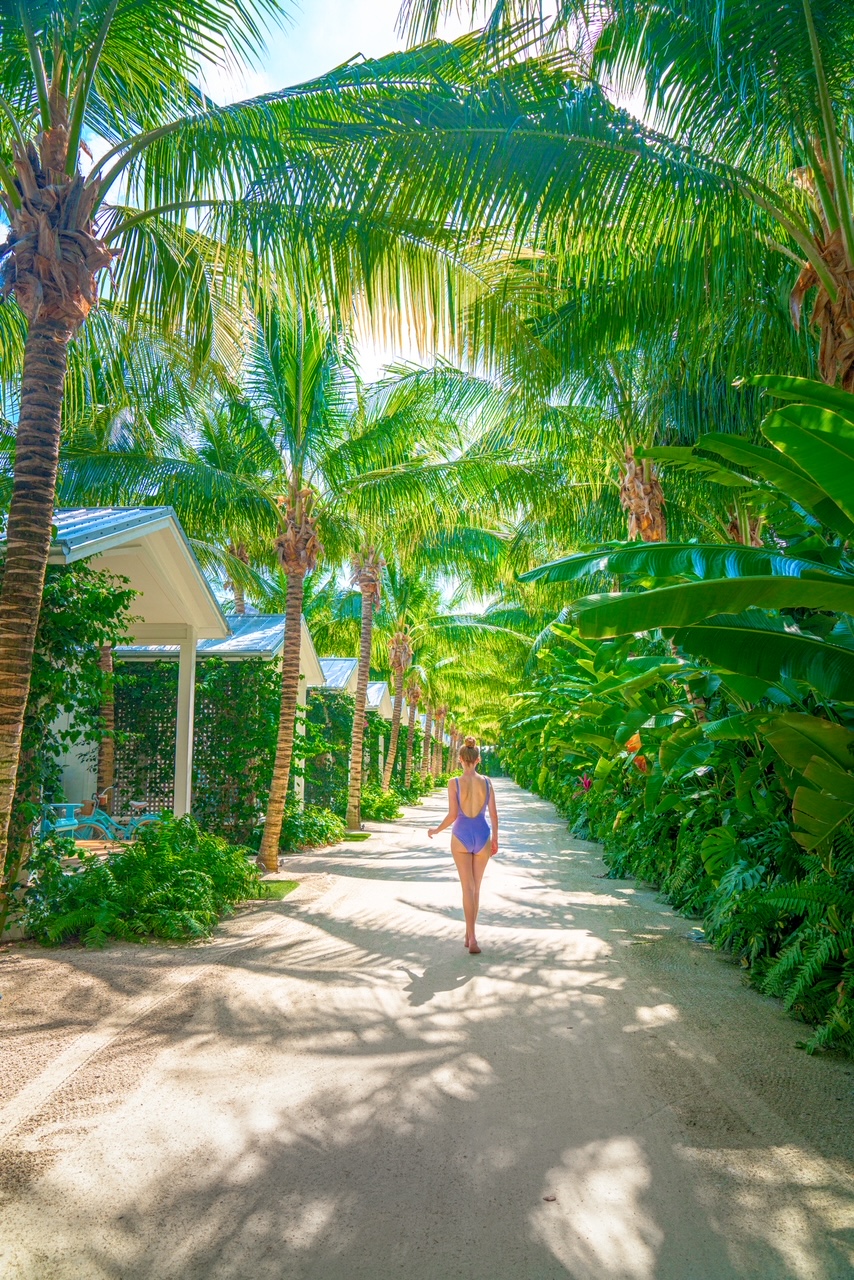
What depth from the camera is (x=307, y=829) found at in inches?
605

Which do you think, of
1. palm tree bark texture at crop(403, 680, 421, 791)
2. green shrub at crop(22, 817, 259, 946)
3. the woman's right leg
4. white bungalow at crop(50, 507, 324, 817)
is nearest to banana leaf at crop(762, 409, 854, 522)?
the woman's right leg

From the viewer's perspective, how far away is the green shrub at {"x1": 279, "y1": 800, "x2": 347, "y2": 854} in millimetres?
14844

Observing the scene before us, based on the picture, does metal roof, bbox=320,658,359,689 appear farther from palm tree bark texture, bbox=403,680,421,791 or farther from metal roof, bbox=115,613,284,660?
palm tree bark texture, bbox=403,680,421,791

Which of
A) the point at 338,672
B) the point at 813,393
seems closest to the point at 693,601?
the point at 813,393

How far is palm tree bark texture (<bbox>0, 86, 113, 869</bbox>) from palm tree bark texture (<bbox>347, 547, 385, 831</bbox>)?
12.2 metres

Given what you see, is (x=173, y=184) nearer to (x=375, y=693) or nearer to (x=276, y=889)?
(x=276, y=889)

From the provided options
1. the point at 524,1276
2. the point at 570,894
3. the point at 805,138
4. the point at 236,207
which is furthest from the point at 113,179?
the point at 570,894

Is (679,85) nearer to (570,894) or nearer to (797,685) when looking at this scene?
(797,685)

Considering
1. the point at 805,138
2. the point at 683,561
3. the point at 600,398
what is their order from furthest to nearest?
1. the point at 600,398
2. the point at 805,138
3. the point at 683,561

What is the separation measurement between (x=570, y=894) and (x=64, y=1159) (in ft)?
26.3

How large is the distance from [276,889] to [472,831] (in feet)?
12.6

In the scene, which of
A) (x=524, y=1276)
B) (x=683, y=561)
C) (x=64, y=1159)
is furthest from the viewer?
(x=683, y=561)

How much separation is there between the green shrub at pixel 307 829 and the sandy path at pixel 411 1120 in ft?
25.0

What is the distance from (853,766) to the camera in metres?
4.82
